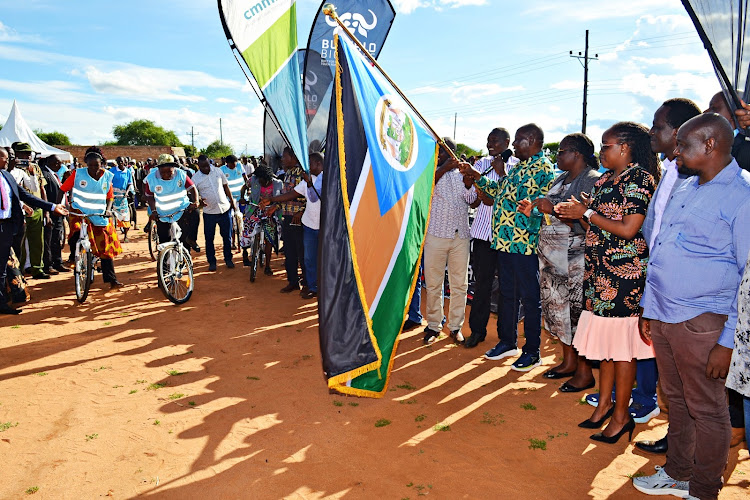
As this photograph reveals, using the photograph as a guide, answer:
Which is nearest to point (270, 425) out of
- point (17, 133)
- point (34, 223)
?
point (34, 223)

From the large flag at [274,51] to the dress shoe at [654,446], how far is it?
4.47 meters

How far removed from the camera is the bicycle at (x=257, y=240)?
31.0 ft

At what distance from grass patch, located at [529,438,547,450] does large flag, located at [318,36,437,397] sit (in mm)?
1257

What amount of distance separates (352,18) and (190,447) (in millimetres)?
8652

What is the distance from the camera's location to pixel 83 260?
7.87 metres

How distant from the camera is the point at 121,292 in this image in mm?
8727

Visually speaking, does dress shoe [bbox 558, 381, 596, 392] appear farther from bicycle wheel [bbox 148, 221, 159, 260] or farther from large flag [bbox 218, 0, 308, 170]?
bicycle wheel [bbox 148, 221, 159, 260]

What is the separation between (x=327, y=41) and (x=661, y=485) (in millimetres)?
9772

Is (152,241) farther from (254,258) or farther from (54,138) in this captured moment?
(54,138)

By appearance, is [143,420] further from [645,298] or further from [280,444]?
[645,298]

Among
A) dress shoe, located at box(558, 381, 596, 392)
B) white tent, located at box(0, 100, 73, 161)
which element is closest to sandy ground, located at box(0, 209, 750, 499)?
dress shoe, located at box(558, 381, 596, 392)

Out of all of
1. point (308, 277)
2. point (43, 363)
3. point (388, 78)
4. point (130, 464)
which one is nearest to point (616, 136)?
point (388, 78)

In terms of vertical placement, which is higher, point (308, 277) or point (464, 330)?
point (308, 277)

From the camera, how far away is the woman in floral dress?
11.6 ft
